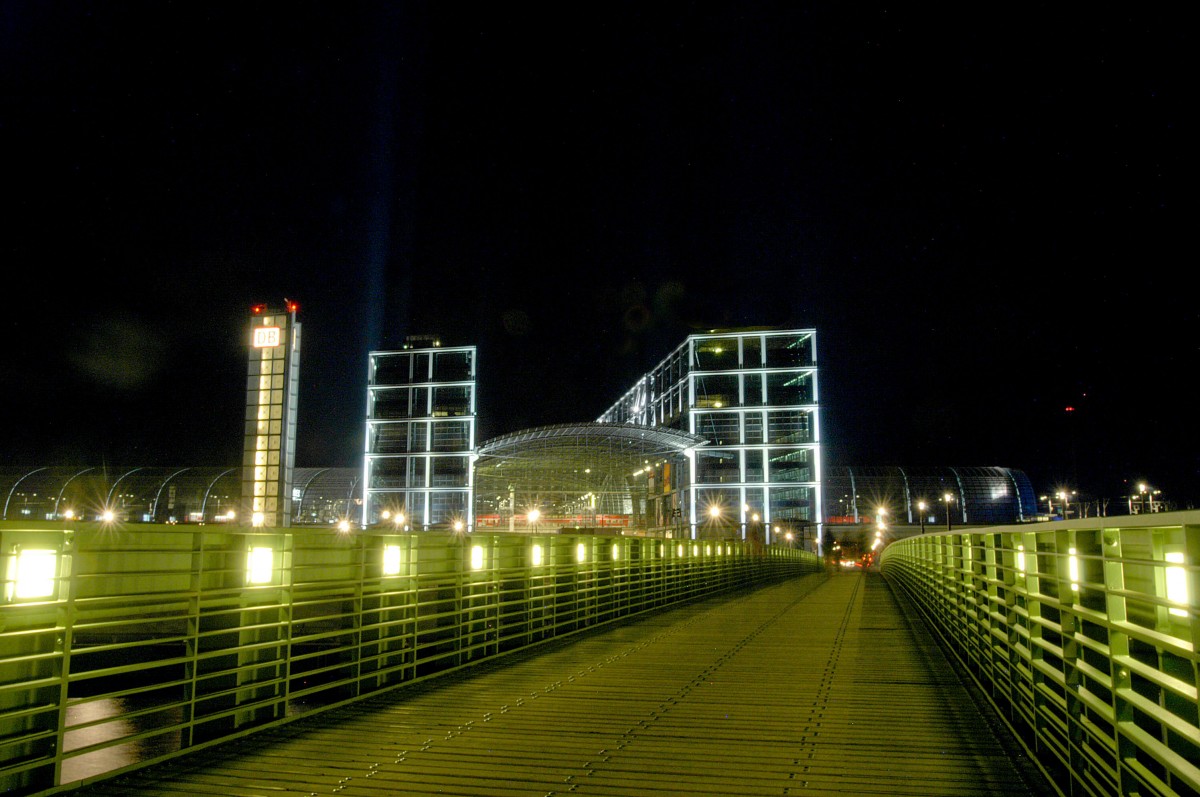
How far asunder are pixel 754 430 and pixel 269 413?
45800 millimetres

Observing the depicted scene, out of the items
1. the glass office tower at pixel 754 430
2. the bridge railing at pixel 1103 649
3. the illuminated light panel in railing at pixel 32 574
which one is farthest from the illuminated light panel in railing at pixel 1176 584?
the glass office tower at pixel 754 430

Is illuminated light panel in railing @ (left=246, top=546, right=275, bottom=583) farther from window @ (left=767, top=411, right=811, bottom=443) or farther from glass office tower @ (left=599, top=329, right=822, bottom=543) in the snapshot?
window @ (left=767, top=411, right=811, bottom=443)

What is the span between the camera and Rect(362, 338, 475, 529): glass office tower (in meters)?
82.2

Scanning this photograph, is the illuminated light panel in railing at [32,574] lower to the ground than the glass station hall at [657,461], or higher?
lower

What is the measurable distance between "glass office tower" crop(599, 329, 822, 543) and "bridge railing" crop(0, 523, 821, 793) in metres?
63.1

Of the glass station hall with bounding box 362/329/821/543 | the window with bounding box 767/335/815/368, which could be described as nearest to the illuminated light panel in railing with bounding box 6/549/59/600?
the glass station hall with bounding box 362/329/821/543

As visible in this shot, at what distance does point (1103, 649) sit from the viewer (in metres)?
4.00

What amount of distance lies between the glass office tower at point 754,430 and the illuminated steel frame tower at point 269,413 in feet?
122

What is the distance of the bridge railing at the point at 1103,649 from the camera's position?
3322mm

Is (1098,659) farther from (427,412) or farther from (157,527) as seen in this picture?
(427,412)

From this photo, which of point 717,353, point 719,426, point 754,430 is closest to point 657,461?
point 719,426

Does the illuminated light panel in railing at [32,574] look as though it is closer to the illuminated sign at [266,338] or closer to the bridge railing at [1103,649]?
the bridge railing at [1103,649]

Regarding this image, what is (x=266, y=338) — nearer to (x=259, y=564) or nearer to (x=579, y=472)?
(x=579, y=472)

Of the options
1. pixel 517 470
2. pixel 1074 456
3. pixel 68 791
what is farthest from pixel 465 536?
pixel 517 470
